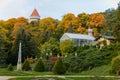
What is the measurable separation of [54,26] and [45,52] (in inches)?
952

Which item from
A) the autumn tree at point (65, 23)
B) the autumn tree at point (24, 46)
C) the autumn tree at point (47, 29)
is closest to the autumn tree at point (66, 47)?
the autumn tree at point (24, 46)

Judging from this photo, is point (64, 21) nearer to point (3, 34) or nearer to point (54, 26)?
point (54, 26)

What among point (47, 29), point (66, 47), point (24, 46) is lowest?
point (66, 47)

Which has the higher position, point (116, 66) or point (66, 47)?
point (66, 47)

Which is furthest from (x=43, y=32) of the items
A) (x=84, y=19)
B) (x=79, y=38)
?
(x=79, y=38)

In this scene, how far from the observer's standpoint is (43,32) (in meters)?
93.1

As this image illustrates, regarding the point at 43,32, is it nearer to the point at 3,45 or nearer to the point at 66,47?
the point at 3,45

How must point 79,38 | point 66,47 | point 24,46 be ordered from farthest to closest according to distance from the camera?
point 79,38 < point 24,46 < point 66,47

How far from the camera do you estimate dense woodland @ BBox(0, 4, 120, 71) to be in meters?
75.9

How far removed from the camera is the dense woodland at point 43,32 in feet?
249

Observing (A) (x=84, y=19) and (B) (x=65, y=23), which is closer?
(A) (x=84, y=19)

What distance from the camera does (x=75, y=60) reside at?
5112 cm

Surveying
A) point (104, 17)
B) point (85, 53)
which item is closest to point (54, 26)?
point (104, 17)

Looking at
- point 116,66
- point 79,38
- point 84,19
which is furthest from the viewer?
point 84,19
